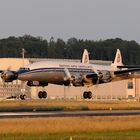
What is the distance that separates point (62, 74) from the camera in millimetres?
89562

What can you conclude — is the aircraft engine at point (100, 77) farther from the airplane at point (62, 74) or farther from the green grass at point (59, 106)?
the green grass at point (59, 106)

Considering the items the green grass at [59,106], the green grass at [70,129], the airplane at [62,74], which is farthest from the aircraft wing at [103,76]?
the green grass at [70,129]

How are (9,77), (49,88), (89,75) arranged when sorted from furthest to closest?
(49,88), (89,75), (9,77)

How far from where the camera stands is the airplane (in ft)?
284

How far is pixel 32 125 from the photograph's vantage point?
47562mm

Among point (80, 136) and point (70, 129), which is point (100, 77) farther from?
point (80, 136)

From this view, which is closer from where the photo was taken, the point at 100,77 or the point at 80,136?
the point at 80,136

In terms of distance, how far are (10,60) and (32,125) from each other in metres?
106

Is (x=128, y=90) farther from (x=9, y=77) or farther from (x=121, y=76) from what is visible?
(x=9, y=77)

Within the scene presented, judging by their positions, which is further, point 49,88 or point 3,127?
point 49,88

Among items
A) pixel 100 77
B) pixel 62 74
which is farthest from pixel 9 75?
pixel 100 77

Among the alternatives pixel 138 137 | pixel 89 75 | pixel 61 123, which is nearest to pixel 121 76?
pixel 89 75

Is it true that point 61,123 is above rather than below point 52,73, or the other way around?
below

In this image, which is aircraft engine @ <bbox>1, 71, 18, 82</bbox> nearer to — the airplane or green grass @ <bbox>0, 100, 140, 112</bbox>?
the airplane
